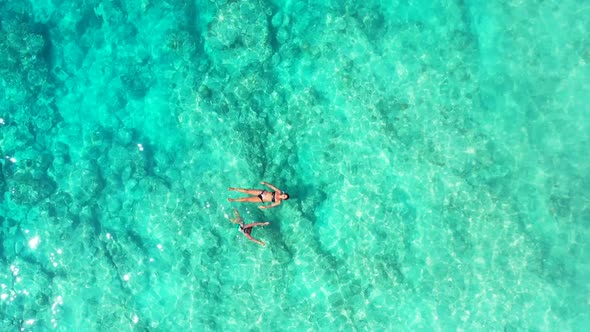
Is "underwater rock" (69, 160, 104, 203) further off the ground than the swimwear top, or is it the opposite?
the swimwear top

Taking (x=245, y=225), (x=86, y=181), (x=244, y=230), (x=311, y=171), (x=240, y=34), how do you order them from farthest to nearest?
(x=86, y=181), (x=240, y=34), (x=311, y=171), (x=245, y=225), (x=244, y=230)

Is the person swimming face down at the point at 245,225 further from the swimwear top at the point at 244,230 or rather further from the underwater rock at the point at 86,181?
the underwater rock at the point at 86,181

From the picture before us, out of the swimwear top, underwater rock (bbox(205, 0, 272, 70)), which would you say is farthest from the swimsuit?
underwater rock (bbox(205, 0, 272, 70))

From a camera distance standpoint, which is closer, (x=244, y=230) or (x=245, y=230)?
(x=244, y=230)

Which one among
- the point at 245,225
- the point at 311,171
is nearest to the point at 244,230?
the point at 245,225

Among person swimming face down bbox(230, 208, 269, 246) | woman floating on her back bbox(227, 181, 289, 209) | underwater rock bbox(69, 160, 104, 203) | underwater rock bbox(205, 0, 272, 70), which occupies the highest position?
underwater rock bbox(205, 0, 272, 70)

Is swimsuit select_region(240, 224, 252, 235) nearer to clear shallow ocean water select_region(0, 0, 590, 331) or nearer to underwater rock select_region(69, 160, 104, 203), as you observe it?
clear shallow ocean water select_region(0, 0, 590, 331)

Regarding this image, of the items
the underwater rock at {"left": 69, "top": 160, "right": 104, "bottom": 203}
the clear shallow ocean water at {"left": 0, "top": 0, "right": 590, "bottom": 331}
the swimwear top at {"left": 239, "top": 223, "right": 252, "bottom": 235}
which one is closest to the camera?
the swimwear top at {"left": 239, "top": 223, "right": 252, "bottom": 235}

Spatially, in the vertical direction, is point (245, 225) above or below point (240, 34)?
below

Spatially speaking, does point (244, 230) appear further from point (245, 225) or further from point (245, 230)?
point (245, 225)
